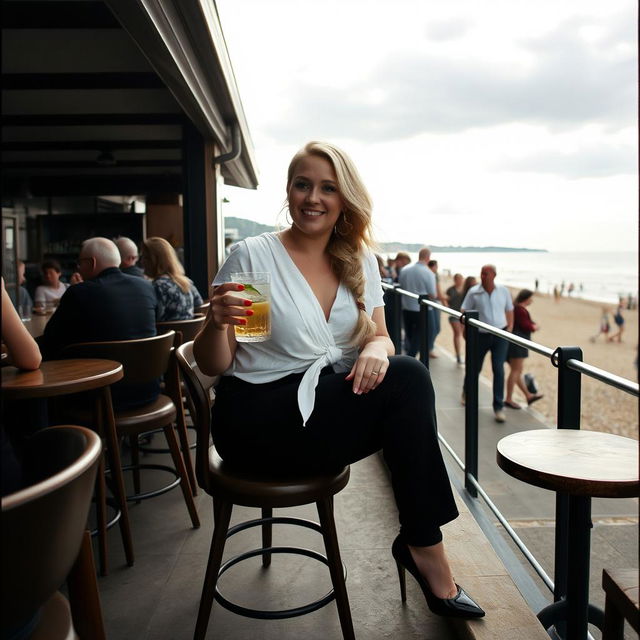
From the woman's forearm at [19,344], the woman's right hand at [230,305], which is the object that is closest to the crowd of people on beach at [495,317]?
the woman's forearm at [19,344]

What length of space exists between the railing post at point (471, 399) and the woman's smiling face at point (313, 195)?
0.99 metres

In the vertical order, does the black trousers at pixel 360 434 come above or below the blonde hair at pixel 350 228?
below

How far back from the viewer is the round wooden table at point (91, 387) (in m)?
1.84

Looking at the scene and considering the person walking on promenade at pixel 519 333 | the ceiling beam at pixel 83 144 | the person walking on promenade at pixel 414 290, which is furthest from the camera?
the person walking on promenade at pixel 414 290

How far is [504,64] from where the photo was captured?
105 inches

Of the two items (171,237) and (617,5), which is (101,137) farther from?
(617,5)

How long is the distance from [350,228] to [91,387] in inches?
36.6

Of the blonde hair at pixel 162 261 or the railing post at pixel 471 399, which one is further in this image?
the blonde hair at pixel 162 261

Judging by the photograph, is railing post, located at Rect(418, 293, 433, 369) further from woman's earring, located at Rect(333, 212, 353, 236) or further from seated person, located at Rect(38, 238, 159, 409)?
woman's earring, located at Rect(333, 212, 353, 236)

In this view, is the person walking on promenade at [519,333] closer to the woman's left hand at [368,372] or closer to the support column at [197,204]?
the support column at [197,204]

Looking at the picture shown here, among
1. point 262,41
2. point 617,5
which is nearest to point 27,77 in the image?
point 262,41

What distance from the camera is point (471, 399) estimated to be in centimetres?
275

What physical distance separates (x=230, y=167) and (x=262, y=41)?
2.98 m

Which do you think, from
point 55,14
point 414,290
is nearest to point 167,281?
point 55,14
